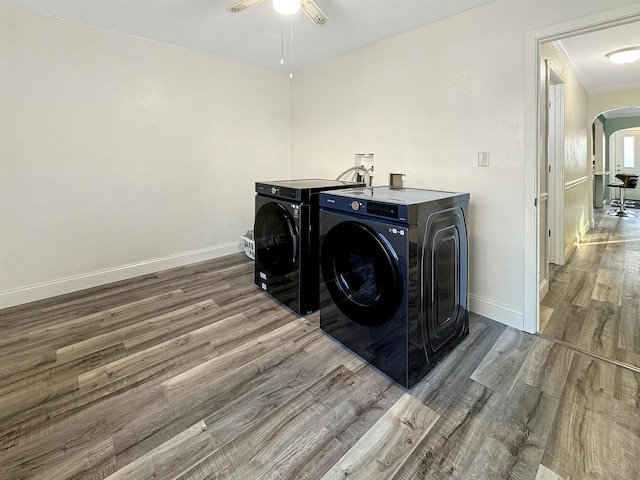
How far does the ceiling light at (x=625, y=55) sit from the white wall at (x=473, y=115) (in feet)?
7.45

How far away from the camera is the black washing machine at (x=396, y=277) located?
1.69 m

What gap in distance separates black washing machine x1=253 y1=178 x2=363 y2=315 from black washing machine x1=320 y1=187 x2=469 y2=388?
0.29 m

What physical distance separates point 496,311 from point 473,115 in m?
1.51

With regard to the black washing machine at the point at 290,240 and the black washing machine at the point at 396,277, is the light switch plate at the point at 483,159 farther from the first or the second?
the black washing machine at the point at 290,240

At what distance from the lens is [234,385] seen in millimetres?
1786

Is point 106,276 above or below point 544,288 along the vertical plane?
above

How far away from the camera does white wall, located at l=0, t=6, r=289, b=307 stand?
2689 mm

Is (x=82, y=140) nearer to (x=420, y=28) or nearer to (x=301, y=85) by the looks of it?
(x=301, y=85)

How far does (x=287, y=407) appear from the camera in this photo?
1622mm

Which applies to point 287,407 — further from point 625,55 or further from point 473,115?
point 625,55

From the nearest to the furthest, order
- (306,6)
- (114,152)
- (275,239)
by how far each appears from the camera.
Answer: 1. (306,6)
2. (275,239)
3. (114,152)

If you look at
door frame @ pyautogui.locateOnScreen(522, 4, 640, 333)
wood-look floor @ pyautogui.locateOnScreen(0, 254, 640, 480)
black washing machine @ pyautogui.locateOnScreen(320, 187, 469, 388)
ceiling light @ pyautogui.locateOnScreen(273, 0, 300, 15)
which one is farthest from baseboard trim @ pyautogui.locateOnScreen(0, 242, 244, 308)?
door frame @ pyautogui.locateOnScreen(522, 4, 640, 333)

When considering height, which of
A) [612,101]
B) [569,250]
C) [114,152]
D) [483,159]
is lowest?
[569,250]

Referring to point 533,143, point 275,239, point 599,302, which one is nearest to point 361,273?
point 275,239
